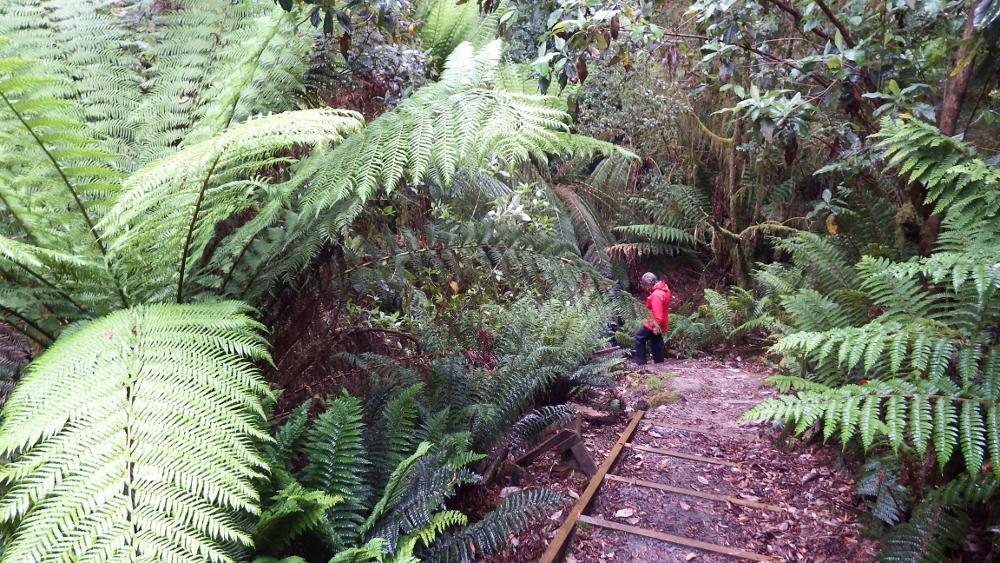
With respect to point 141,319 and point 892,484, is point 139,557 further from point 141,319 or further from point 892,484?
point 892,484

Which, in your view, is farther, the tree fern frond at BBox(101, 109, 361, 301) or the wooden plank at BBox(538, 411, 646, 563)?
the wooden plank at BBox(538, 411, 646, 563)

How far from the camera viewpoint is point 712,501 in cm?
310

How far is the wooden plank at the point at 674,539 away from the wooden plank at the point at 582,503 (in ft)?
0.22

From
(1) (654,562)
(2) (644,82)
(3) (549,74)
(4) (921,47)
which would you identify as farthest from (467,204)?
(2) (644,82)

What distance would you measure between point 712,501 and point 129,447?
2919 millimetres

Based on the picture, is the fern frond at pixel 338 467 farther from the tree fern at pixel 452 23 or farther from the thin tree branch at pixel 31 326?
the tree fern at pixel 452 23

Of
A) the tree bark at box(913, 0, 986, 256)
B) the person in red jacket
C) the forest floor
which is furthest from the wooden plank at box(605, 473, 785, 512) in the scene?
the person in red jacket

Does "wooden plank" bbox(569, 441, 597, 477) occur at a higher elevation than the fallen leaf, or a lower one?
lower

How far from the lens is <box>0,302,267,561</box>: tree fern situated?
2.78 feet

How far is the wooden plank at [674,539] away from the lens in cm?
255

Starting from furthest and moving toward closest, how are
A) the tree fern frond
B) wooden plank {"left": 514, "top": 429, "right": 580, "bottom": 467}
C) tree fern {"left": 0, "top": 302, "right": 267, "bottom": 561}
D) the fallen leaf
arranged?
wooden plank {"left": 514, "top": 429, "right": 580, "bottom": 467}
the fallen leaf
the tree fern frond
tree fern {"left": 0, "top": 302, "right": 267, "bottom": 561}

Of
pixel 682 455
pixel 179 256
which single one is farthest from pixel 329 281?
pixel 682 455

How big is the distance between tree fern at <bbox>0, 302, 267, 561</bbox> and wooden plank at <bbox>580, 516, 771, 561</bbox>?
6.95 feet

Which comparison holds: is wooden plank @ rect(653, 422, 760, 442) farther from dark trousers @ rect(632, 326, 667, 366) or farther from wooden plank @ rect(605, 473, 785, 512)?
dark trousers @ rect(632, 326, 667, 366)
